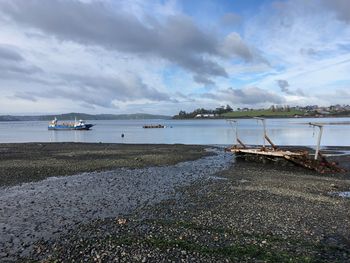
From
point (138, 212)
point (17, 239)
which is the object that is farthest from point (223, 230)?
point (17, 239)

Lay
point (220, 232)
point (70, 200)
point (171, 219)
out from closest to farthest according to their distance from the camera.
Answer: point (220, 232) → point (171, 219) → point (70, 200)

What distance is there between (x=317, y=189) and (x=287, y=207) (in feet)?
18.7

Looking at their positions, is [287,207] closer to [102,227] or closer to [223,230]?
[223,230]

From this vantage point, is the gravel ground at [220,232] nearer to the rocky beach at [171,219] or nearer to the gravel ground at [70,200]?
the rocky beach at [171,219]

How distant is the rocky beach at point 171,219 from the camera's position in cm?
981

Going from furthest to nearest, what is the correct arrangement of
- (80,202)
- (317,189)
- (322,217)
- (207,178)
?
1. (207,178)
2. (317,189)
3. (80,202)
4. (322,217)

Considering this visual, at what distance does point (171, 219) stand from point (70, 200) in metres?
6.00

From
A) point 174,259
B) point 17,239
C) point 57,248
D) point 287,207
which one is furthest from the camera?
point 287,207

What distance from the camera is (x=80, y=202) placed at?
643 inches

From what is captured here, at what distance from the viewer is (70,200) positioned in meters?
16.8

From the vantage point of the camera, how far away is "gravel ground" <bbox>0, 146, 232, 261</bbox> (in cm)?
1175

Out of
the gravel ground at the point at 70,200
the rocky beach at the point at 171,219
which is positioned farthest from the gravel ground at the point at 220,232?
the gravel ground at the point at 70,200

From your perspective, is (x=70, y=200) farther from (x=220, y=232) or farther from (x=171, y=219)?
(x=220, y=232)

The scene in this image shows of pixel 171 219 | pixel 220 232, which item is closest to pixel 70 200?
pixel 171 219
